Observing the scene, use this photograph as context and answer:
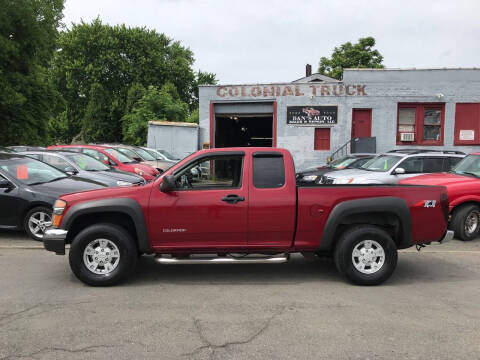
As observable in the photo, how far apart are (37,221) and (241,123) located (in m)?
20.4

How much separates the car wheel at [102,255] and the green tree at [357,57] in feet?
153

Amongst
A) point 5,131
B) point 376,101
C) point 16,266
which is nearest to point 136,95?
point 5,131

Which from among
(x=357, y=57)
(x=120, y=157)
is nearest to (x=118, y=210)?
(x=120, y=157)

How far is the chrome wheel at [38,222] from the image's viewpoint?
759cm

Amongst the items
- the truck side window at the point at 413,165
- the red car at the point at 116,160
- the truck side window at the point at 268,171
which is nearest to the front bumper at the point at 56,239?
the truck side window at the point at 268,171

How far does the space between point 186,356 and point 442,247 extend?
229 inches

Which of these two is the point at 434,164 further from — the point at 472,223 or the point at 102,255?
the point at 102,255

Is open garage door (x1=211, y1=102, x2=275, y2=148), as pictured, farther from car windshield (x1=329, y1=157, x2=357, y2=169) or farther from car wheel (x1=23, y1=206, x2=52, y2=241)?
car wheel (x1=23, y1=206, x2=52, y2=241)

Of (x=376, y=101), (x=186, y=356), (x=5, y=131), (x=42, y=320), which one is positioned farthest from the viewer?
(x=5, y=131)

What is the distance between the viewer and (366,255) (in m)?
5.22

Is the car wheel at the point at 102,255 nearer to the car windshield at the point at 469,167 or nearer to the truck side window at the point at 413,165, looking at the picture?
the car windshield at the point at 469,167

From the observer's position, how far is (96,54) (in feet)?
142

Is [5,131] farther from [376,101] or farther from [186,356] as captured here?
[186,356]

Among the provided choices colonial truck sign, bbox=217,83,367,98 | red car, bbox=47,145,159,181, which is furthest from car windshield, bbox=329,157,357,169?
colonial truck sign, bbox=217,83,367,98
